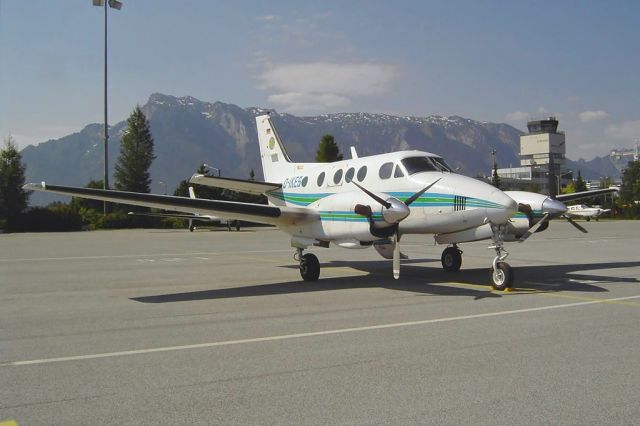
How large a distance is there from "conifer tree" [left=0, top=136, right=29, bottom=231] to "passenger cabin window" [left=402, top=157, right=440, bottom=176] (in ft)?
176

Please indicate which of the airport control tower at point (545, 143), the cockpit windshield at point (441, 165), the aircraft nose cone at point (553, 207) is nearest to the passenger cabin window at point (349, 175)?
the cockpit windshield at point (441, 165)

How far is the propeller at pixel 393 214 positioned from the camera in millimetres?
11424

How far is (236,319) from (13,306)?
4630 mm

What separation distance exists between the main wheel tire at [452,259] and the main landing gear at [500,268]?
12.2 feet

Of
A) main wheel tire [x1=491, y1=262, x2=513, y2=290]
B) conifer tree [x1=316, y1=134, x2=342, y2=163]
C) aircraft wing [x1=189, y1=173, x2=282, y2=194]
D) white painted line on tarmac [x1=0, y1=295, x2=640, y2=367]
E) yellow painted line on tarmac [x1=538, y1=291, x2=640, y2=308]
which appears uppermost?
conifer tree [x1=316, y1=134, x2=342, y2=163]

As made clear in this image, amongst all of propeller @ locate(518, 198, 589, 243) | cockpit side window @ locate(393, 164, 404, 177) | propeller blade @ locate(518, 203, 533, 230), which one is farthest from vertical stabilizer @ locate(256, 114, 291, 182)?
propeller @ locate(518, 198, 589, 243)

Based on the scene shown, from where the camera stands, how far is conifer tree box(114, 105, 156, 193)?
251ft

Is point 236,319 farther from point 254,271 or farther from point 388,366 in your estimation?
point 254,271

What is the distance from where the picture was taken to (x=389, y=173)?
1353 cm

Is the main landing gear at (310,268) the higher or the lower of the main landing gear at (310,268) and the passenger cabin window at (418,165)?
the lower

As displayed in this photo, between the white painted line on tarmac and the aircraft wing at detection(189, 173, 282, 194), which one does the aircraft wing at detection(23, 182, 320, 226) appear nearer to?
the aircraft wing at detection(189, 173, 282, 194)

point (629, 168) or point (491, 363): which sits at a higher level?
point (629, 168)

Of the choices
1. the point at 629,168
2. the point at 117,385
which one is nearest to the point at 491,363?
the point at 117,385

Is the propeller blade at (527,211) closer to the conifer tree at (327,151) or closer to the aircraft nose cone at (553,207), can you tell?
the aircraft nose cone at (553,207)
